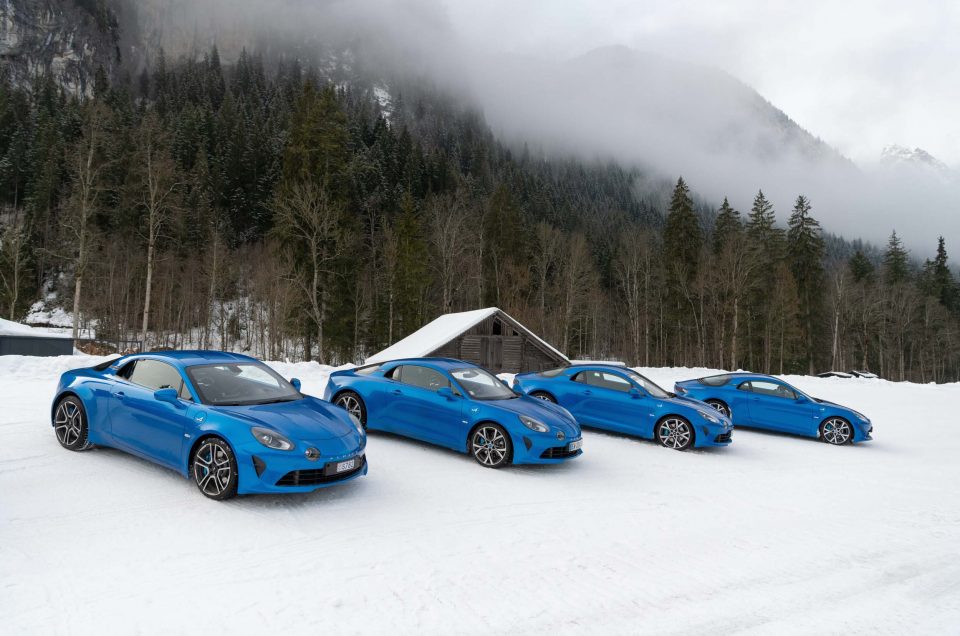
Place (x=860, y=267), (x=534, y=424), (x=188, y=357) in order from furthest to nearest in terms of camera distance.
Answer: (x=860, y=267) → (x=534, y=424) → (x=188, y=357)

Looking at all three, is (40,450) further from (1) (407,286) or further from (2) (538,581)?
(1) (407,286)

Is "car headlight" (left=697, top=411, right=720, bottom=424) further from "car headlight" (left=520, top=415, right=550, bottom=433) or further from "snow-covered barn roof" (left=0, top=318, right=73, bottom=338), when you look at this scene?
"snow-covered barn roof" (left=0, top=318, right=73, bottom=338)

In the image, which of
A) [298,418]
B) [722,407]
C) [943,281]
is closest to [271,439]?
[298,418]

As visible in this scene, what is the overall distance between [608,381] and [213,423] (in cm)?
731

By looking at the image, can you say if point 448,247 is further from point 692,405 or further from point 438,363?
point 438,363

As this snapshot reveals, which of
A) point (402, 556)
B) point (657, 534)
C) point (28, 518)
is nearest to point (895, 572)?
point (657, 534)

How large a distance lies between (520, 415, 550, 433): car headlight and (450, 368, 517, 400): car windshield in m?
0.78

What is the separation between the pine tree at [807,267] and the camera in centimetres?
4950

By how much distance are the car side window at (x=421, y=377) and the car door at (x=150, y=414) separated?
3.34 metres

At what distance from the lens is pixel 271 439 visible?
5.22 meters

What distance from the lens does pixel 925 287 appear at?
68.1 meters

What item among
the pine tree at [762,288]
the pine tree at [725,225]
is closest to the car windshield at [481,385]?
the pine tree at [762,288]

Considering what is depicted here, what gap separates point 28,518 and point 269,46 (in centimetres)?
16280

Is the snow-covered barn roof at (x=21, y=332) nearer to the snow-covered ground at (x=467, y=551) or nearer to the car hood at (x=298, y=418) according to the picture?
the snow-covered ground at (x=467, y=551)
